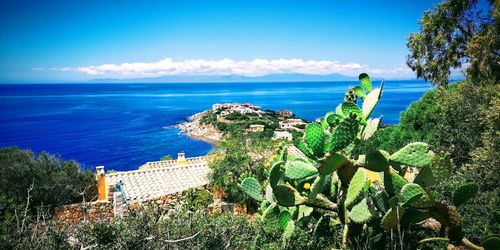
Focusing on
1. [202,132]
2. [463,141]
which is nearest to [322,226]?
[463,141]

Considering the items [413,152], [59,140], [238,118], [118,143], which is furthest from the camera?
[238,118]

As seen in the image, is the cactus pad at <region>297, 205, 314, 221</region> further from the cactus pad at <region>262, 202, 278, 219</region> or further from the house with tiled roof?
the house with tiled roof

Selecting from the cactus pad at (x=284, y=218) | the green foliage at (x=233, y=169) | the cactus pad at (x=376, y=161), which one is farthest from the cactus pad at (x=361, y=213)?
the green foliage at (x=233, y=169)

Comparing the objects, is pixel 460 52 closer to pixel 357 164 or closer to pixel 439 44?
pixel 439 44

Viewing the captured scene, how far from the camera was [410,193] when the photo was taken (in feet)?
10.0

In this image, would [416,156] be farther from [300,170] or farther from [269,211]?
[269,211]

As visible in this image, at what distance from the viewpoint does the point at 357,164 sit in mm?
3268

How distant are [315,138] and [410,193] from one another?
991mm

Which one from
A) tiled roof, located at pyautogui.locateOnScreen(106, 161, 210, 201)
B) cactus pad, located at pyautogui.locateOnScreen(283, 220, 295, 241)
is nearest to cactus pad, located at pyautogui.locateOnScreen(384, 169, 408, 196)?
cactus pad, located at pyautogui.locateOnScreen(283, 220, 295, 241)

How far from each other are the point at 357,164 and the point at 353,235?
2.64 feet

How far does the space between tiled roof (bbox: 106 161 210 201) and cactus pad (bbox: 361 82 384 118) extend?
828 centimetres

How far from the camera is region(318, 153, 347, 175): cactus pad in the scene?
122 inches

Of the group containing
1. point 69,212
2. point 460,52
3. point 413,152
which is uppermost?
point 460,52

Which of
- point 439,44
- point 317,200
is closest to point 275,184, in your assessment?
point 317,200
